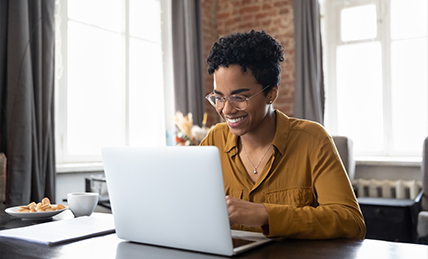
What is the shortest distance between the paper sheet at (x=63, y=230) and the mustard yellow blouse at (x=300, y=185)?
424 millimetres

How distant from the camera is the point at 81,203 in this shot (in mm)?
1382

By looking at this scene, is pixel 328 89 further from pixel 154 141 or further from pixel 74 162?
pixel 74 162

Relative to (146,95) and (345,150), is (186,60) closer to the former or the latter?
(146,95)

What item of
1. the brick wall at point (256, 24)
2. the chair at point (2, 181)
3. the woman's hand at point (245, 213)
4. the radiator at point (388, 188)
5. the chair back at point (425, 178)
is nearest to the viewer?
the woman's hand at point (245, 213)

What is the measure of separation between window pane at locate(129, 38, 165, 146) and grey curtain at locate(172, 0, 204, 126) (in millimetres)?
166

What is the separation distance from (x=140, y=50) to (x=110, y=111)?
689 millimetres

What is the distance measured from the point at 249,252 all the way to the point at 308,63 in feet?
11.3

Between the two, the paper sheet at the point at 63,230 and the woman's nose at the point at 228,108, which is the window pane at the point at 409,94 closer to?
the woman's nose at the point at 228,108

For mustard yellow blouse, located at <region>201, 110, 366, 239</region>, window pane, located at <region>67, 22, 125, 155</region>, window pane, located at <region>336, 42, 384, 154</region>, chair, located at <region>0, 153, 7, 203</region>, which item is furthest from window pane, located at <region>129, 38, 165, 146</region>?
mustard yellow blouse, located at <region>201, 110, 366, 239</region>

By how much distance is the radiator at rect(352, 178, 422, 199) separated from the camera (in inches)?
142

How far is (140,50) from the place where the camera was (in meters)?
4.00

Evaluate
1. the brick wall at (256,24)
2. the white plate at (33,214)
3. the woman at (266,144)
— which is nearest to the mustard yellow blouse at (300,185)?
the woman at (266,144)

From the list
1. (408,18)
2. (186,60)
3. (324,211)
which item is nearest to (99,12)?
(186,60)

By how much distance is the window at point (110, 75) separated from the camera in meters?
3.34
